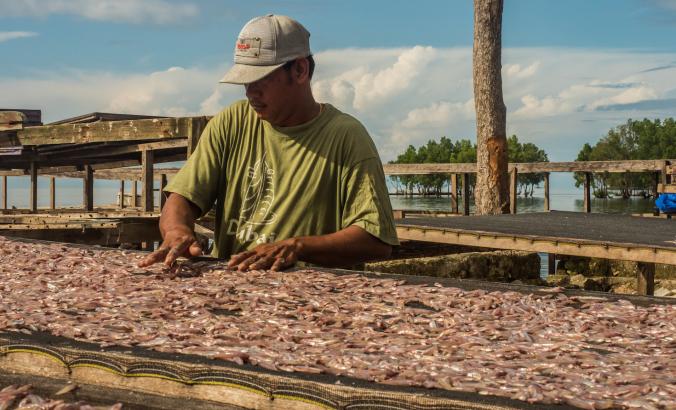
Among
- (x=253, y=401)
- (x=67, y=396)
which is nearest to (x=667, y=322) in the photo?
(x=253, y=401)

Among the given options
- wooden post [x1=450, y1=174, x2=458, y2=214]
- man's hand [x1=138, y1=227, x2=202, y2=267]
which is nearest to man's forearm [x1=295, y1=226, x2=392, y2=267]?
man's hand [x1=138, y1=227, x2=202, y2=267]

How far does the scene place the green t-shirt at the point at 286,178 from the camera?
554cm

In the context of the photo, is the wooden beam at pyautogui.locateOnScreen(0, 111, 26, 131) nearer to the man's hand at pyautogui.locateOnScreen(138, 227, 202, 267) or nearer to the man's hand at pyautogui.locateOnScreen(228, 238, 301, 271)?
the man's hand at pyautogui.locateOnScreen(138, 227, 202, 267)

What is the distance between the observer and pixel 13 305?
4.45 metres

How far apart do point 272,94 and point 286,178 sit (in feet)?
2.06

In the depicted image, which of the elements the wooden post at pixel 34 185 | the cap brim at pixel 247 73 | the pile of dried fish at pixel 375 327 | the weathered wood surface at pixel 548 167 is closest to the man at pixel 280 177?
the cap brim at pixel 247 73

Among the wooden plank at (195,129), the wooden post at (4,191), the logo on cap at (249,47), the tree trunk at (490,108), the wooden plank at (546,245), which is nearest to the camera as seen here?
the logo on cap at (249,47)

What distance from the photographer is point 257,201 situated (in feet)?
18.7

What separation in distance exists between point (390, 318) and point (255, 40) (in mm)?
2200

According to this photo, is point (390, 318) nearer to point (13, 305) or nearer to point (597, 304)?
point (597, 304)

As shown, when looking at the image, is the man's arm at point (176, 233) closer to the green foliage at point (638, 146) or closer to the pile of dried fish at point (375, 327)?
the pile of dried fish at point (375, 327)

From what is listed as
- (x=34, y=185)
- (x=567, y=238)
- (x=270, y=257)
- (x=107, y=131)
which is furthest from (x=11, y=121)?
(x=270, y=257)

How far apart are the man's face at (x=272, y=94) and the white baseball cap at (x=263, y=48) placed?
3.4 inches

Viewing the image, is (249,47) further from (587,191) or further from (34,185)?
(587,191)
